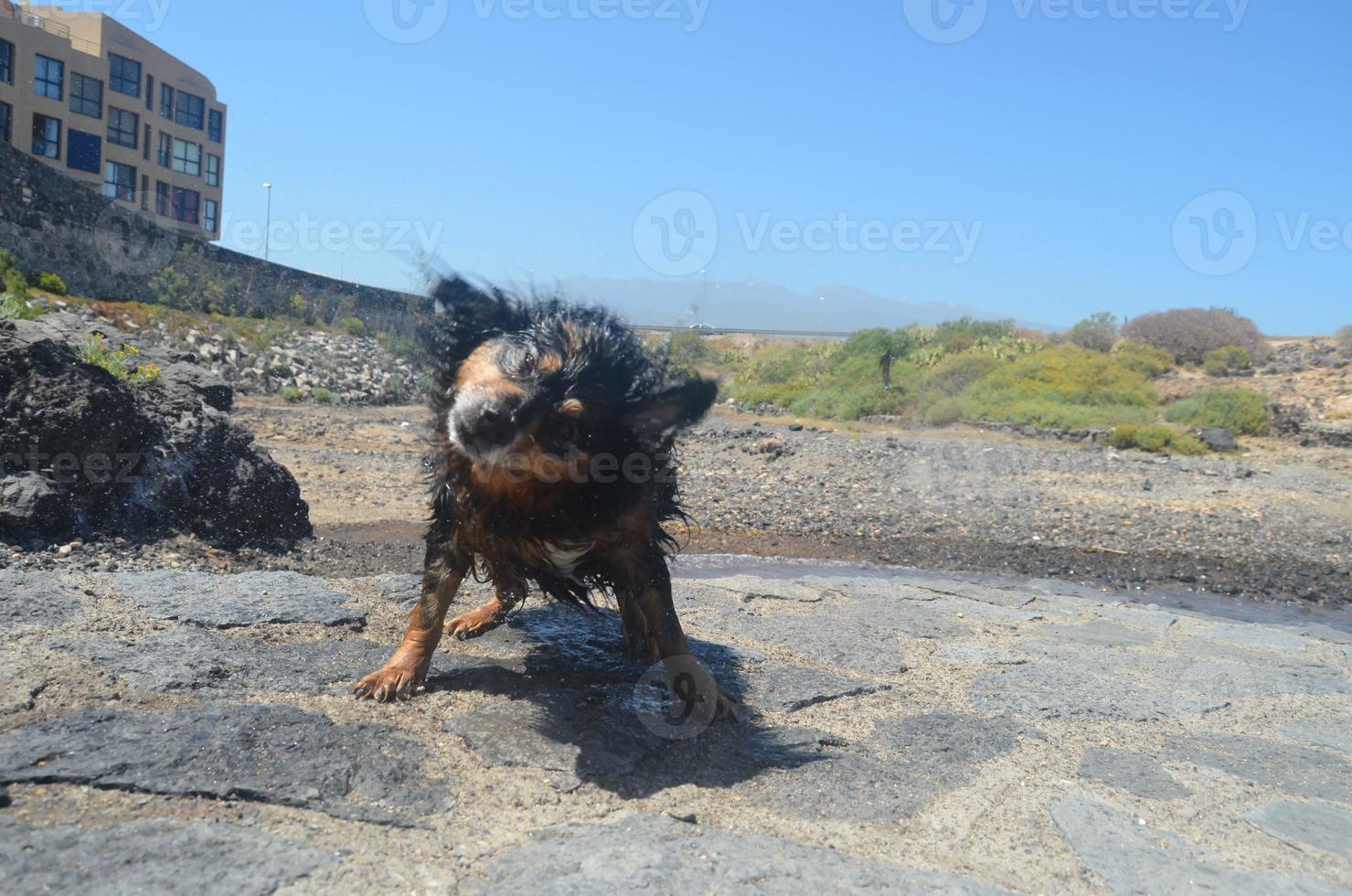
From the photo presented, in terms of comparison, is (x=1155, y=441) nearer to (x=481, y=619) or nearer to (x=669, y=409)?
(x=481, y=619)

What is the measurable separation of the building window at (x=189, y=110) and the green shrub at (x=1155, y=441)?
110 ft

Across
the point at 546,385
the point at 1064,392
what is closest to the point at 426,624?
the point at 546,385

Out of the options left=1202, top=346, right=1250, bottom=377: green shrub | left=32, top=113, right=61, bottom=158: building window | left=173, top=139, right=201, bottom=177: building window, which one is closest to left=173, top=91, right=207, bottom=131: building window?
left=173, top=139, right=201, bottom=177: building window

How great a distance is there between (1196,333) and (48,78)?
3837 centimetres

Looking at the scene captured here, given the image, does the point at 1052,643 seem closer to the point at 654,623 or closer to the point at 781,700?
the point at 781,700

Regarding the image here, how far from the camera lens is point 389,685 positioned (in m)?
4.00

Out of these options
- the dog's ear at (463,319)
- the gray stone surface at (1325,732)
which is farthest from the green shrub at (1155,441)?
the dog's ear at (463,319)

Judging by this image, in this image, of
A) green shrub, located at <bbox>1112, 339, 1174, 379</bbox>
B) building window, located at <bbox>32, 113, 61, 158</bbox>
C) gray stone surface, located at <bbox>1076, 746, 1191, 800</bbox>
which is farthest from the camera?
green shrub, located at <bbox>1112, 339, 1174, 379</bbox>

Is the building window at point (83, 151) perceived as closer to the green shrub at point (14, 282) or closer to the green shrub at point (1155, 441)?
the green shrub at point (14, 282)

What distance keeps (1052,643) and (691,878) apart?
13.4 ft

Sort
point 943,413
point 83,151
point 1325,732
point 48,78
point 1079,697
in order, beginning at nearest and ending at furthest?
point 1325,732, point 1079,697, point 943,413, point 48,78, point 83,151

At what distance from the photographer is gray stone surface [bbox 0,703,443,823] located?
9.58 ft

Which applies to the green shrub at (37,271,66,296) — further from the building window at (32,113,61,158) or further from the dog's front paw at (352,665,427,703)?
the dog's front paw at (352,665,427,703)

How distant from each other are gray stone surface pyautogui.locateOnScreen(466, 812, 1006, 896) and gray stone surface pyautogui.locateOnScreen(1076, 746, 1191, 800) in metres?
1.21
